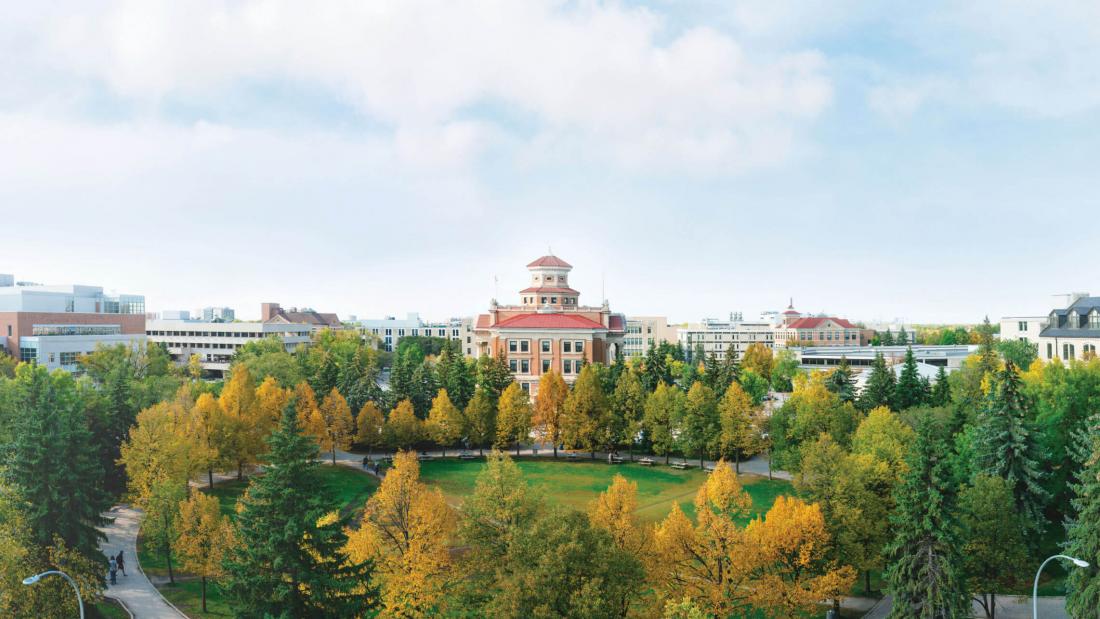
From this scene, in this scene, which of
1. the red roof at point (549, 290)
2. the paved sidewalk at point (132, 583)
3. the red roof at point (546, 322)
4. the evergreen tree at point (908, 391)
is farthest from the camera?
the red roof at point (549, 290)

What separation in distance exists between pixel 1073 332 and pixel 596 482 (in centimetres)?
4135

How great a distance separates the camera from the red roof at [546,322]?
85.6m

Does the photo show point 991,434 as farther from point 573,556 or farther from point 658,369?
point 658,369

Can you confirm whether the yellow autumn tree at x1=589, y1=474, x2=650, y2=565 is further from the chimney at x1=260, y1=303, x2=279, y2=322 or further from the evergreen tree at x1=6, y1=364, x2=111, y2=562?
the chimney at x1=260, y1=303, x2=279, y2=322

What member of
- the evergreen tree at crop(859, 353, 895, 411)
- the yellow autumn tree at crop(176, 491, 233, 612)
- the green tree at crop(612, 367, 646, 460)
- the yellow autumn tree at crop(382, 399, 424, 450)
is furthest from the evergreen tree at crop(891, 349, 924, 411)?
the yellow autumn tree at crop(176, 491, 233, 612)

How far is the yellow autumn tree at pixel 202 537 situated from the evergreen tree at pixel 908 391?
46.2 metres

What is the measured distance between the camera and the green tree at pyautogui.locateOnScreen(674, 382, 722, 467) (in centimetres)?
5516

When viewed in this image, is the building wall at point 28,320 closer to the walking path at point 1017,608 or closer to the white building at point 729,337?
the walking path at point 1017,608

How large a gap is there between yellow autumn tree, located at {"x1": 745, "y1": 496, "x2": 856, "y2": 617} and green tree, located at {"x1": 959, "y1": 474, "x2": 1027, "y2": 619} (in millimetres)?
5198

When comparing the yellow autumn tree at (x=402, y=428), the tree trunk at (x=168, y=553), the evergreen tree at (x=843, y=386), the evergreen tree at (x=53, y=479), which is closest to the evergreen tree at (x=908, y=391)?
the evergreen tree at (x=843, y=386)

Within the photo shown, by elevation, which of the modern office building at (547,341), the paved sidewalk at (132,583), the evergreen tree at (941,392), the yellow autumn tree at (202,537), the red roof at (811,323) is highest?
the red roof at (811,323)

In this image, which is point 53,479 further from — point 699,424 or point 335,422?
point 699,424

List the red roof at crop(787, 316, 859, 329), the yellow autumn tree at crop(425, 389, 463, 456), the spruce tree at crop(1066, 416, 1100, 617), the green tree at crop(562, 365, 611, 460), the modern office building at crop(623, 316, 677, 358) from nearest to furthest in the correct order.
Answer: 1. the spruce tree at crop(1066, 416, 1100, 617)
2. the green tree at crop(562, 365, 611, 460)
3. the yellow autumn tree at crop(425, 389, 463, 456)
4. the red roof at crop(787, 316, 859, 329)
5. the modern office building at crop(623, 316, 677, 358)

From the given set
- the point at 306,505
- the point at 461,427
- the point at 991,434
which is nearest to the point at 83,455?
the point at 306,505
